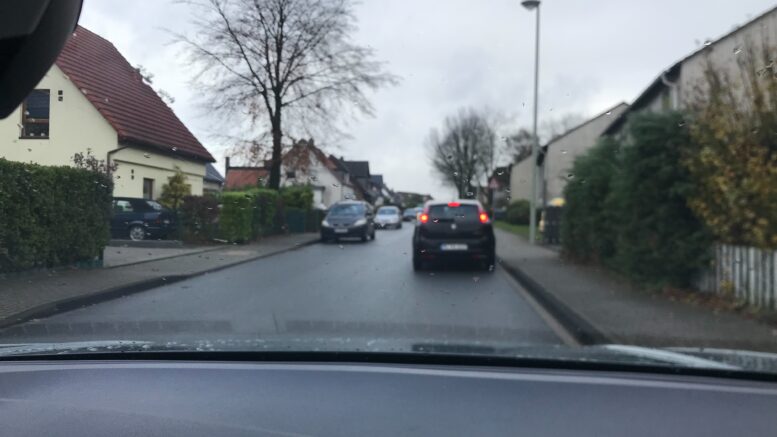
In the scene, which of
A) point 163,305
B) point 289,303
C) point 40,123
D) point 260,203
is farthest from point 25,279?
point 260,203

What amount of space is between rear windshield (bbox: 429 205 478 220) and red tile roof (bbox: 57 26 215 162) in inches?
243

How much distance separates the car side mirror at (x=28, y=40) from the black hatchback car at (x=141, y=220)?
13072mm

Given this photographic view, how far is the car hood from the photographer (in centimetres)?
277

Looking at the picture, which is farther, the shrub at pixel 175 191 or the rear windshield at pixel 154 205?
the rear windshield at pixel 154 205

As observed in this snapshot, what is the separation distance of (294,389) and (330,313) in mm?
6175

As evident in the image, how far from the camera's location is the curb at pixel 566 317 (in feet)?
24.1

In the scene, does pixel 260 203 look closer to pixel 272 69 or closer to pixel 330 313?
pixel 272 69

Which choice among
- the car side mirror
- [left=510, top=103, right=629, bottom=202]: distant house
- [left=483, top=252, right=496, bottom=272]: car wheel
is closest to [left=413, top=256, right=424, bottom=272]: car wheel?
[left=483, top=252, right=496, bottom=272]: car wheel

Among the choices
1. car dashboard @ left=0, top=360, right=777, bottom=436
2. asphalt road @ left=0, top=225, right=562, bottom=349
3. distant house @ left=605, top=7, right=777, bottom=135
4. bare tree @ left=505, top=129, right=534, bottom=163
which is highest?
distant house @ left=605, top=7, right=777, bottom=135

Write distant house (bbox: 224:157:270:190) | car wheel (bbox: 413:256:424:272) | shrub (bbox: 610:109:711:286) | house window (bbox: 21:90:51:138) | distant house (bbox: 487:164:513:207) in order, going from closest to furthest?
1. house window (bbox: 21:90:51:138)
2. shrub (bbox: 610:109:711:286)
3. distant house (bbox: 487:164:513:207)
4. car wheel (bbox: 413:256:424:272)
5. distant house (bbox: 224:157:270:190)

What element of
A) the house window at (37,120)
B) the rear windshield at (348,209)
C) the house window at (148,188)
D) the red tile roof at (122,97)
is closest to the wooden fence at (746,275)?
the red tile roof at (122,97)

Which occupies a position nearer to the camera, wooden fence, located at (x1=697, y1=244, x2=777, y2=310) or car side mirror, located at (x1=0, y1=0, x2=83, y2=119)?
car side mirror, located at (x1=0, y1=0, x2=83, y2=119)

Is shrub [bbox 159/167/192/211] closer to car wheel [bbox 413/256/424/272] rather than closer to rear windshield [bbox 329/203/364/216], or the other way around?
car wheel [bbox 413/256/424/272]

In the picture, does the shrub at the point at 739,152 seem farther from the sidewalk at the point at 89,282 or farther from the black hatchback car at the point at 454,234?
the sidewalk at the point at 89,282
